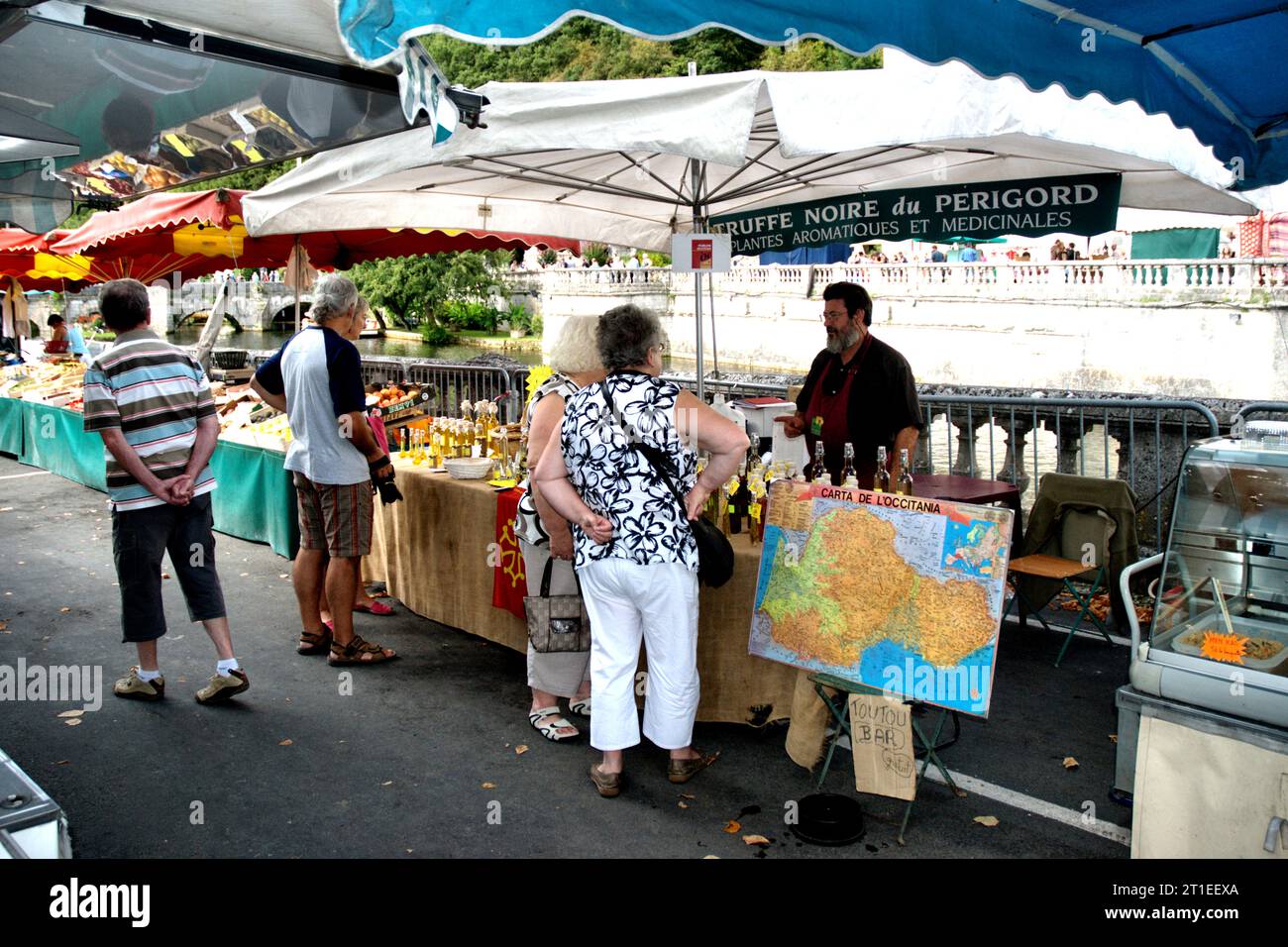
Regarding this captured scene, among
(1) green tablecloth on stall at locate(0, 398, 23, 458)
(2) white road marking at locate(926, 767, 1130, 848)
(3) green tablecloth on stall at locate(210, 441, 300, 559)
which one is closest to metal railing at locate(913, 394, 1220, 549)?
(2) white road marking at locate(926, 767, 1130, 848)

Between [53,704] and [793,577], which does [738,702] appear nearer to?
[793,577]

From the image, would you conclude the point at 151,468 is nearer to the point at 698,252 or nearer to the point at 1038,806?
the point at 698,252

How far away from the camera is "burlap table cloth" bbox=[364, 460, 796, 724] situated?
4660 millimetres

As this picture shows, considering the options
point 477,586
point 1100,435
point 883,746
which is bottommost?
point 883,746

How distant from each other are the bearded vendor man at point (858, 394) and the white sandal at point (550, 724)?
1.84 m

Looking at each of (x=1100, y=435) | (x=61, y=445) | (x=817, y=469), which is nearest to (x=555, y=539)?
(x=817, y=469)

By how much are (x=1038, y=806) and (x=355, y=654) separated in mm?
3527

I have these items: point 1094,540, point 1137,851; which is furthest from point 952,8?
point 1094,540

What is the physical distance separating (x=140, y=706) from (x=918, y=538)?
3.74 m

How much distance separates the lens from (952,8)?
3.50 m

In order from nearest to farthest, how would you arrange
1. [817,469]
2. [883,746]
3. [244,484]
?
[883,746] → [817,469] → [244,484]

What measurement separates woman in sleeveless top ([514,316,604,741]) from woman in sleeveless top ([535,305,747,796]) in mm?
216

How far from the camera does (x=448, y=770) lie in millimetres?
4383

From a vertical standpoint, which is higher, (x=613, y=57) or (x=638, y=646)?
(x=613, y=57)
